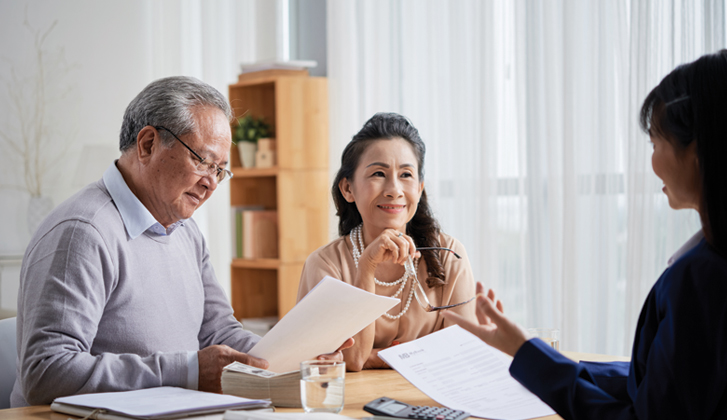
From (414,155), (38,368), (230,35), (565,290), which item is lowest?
(565,290)

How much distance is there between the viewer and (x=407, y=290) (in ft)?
5.99

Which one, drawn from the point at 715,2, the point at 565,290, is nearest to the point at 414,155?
the point at 565,290

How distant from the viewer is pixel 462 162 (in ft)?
9.78

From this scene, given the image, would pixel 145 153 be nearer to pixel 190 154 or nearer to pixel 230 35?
pixel 190 154

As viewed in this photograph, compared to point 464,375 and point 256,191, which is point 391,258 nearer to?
point 464,375

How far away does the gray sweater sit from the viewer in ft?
4.01

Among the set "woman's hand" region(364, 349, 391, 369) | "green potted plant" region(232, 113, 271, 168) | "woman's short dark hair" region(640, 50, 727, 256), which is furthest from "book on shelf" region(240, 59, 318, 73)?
"woman's short dark hair" region(640, 50, 727, 256)

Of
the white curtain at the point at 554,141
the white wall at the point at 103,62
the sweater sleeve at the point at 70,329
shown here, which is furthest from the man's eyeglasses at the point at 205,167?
the white wall at the point at 103,62

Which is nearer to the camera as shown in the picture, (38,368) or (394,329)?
(38,368)

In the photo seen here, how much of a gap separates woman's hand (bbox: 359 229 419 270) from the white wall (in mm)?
2551

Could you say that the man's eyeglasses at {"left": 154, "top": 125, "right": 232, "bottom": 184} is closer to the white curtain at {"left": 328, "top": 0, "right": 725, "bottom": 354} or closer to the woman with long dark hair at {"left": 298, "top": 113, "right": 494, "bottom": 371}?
the woman with long dark hair at {"left": 298, "top": 113, "right": 494, "bottom": 371}

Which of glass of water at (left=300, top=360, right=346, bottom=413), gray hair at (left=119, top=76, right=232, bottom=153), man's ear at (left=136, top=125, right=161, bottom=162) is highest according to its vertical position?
gray hair at (left=119, top=76, right=232, bottom=153)

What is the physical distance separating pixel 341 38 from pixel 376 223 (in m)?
1.90

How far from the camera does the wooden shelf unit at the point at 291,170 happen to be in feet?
11.2
